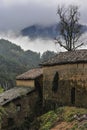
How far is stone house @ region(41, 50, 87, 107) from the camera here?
34.1 meters

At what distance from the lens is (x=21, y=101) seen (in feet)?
137

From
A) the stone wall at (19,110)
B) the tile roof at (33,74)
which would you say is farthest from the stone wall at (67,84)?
the tile roof at (33,74)

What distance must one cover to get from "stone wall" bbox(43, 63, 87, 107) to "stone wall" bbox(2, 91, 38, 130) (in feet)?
6.63

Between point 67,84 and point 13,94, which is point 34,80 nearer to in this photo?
point 13,94

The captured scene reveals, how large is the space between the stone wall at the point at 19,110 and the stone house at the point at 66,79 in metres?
2.00

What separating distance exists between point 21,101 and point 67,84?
283 inches

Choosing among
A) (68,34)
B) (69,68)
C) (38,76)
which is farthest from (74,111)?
(68,34)

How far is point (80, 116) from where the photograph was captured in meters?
30.8

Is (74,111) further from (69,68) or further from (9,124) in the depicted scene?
(9,124)

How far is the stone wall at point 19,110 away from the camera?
39.6m

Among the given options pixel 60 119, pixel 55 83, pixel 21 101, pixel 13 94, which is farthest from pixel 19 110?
pixel 60 119

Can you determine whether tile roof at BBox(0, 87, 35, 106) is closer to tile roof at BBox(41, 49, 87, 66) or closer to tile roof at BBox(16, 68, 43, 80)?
tile roof at BBox(16, 68, 43, 80)

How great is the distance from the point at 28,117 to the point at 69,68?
813 cm

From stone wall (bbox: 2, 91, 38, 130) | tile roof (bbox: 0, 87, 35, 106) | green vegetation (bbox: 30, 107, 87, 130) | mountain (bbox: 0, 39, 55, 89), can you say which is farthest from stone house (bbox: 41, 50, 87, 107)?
mountain (bbox: 0, 39, 55, 89)
